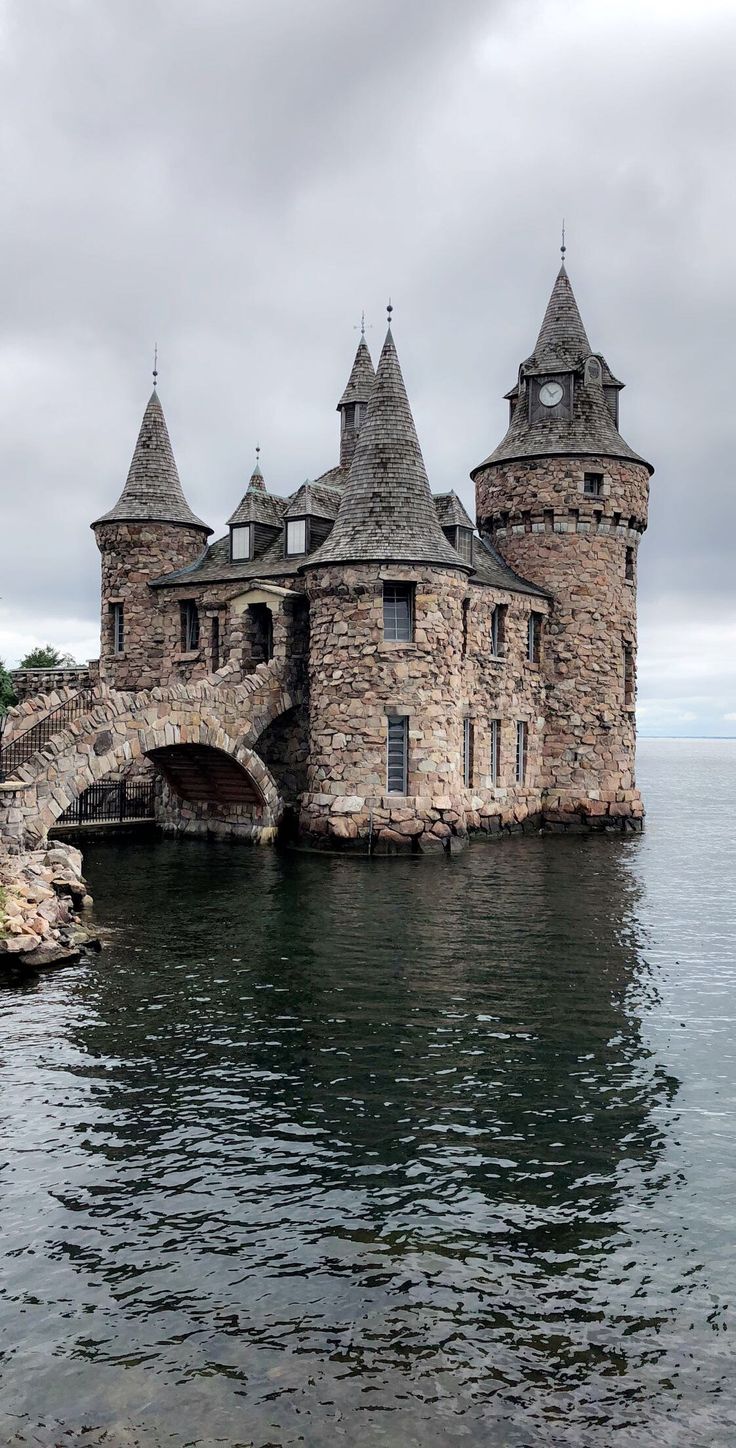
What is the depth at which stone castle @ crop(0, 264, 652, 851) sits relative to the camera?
1307 inches

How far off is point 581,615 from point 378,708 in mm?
12173

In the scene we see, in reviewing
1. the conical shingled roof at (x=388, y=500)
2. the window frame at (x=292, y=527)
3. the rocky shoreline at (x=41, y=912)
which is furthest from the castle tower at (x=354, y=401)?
the rocky shoreline at (x=41, y=912)

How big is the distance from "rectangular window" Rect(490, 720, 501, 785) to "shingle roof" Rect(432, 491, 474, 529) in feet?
22.8

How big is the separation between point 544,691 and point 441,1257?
34.2 meters

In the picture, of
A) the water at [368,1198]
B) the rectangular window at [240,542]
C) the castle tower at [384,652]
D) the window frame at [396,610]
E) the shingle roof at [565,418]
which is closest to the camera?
the water at [368,1198]

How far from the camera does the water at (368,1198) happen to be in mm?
7512

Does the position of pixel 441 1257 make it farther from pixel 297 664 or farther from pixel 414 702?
pixel 297 664

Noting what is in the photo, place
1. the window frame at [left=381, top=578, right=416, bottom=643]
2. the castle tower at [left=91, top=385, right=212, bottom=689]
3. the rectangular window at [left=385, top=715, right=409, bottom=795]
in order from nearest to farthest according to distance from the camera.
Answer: the rectangular window at [left=385, top=715, right=409, bottom=795] → the window frame at [left=381, top=578, right=416, bottom=643] → the castle tower at [left=91, top=385, right=212, bottom=689]

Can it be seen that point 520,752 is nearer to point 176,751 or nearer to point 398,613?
point 398,613

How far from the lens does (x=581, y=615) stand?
42125 mm

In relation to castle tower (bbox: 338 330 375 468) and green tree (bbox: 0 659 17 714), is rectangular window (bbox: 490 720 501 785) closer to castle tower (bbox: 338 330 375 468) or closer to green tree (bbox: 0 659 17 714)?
castle tower (bbox: 338 330 375 468)

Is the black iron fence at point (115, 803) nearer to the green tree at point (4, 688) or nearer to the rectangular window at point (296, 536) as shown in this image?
the green tree at point (4, 688)

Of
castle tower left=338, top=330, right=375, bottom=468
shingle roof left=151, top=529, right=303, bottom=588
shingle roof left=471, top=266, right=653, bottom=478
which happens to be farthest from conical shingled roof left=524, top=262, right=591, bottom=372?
shingle roof left=151, top=529, right=303, bottom=588

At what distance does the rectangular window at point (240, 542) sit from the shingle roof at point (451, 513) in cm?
677
